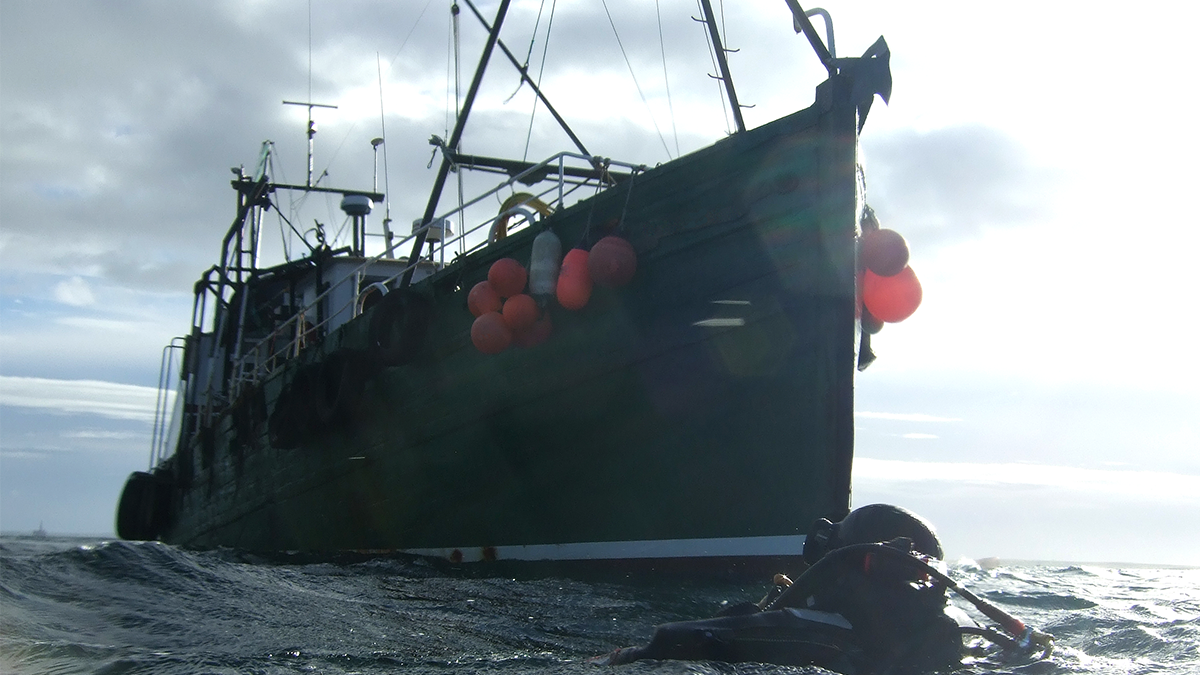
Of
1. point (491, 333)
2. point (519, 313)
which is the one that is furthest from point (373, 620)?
point (519, 313)

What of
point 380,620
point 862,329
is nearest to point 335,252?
point 862,329

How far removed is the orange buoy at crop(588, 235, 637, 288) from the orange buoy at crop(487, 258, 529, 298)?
773mm

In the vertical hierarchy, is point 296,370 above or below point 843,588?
above

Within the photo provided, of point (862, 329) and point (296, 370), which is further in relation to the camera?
point (296, 370)

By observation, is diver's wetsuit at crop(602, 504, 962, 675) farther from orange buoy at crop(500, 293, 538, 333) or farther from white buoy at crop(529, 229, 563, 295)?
white buoy at crop(529, 229, 563, 295)

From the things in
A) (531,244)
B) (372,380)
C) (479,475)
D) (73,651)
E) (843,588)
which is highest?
(531,244)

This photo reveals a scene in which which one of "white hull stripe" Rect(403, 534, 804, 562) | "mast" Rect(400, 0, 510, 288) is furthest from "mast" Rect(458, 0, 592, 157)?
"white hull stripe" Rect(403, 534, 804, 562)

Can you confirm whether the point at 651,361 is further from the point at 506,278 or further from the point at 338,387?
the point at 338,387

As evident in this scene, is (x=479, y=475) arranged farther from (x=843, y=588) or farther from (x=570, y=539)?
(x=843, y=588)

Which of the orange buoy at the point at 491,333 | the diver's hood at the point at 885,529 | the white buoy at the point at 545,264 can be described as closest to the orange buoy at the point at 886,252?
the white buoy at the point at 545,264

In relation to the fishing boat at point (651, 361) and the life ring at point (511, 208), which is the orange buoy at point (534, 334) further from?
the life ring at point (511, 208)

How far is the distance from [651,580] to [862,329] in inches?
120

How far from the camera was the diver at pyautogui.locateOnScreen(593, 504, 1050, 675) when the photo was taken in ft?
12.4

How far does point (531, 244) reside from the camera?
8266mm
